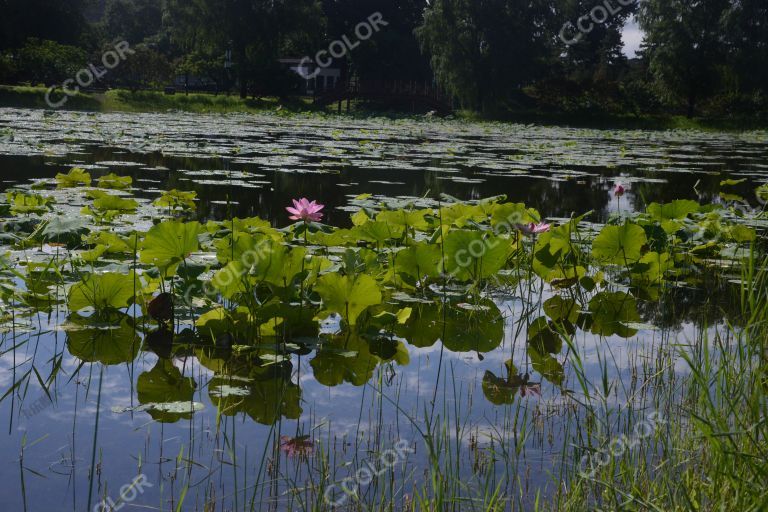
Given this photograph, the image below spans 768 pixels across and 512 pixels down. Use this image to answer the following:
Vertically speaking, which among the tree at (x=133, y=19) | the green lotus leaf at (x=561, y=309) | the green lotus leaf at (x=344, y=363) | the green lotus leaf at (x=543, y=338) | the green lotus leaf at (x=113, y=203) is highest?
the tree at (x=133, y=19)

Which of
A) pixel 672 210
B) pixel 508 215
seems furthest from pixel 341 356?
pixel 672 210

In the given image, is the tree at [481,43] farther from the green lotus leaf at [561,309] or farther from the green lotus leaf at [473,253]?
the green lotus leaf at [473,253]

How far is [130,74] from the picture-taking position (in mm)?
33844

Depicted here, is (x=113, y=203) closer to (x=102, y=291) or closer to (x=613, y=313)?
(x=102, y=291)

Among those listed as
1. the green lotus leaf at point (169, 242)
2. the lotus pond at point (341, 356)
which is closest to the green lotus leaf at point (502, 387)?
the lotus pond at point (341, 356)

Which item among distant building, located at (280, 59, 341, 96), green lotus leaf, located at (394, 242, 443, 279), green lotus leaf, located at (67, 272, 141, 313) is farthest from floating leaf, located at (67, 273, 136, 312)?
distant building, located at (280, 59, 341, 96)

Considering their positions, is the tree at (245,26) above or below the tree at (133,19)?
below

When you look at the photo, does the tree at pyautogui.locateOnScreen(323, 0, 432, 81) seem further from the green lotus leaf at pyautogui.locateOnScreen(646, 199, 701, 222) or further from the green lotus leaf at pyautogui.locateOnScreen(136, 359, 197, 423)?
the green lotus leaf at pyautogui.locateOnScreen(136, 359, 197, 423)

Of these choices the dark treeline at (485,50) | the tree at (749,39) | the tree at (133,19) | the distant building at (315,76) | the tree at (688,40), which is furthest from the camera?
the tree at (133,19)

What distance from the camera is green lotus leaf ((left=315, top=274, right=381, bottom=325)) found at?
2.39 metres

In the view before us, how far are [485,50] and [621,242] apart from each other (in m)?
26.5

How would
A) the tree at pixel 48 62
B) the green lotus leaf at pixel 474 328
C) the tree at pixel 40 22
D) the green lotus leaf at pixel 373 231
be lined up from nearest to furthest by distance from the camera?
the green lotus leaf at pixel 474 328
the green lotus leaf at pixel 373 231
the tree at pixel 48 62
the tree at pixel 40 22

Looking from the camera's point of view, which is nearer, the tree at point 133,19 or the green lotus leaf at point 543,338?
the green lotus leaf at point 543,338

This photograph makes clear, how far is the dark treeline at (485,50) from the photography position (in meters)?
27.4
